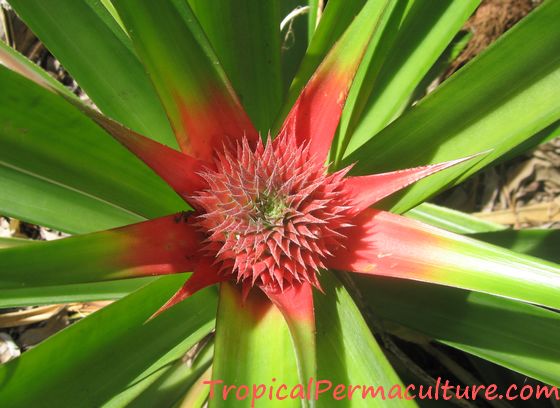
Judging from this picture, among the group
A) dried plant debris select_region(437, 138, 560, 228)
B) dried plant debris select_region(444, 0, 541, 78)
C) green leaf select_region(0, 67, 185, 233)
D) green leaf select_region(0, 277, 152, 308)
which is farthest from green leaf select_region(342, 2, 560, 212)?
dried plant debris select_region(444, 0, 541, 78)

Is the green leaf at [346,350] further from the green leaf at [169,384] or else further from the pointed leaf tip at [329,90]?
the green leaf at [169,384]

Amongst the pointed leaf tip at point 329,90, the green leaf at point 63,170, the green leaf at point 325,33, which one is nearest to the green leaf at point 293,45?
the green leaf at point 325,33

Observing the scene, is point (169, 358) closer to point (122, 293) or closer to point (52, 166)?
point (122, 293)

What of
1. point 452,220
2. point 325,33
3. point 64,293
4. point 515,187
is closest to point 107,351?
point 64,293

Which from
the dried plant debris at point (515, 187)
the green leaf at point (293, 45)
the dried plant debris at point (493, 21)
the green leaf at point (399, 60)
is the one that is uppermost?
the dried plant debris at point (493, 21)

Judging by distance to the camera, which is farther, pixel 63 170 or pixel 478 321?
pixel 478 321

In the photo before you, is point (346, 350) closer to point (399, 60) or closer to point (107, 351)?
point (107, 351)

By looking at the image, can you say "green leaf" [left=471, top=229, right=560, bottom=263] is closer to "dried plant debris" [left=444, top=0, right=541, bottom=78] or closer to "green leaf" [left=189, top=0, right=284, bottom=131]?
"green leaf" [left=189, top=0, right=284, bottom=131]

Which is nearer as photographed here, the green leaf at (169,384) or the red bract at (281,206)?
the red bract at (281,206)
